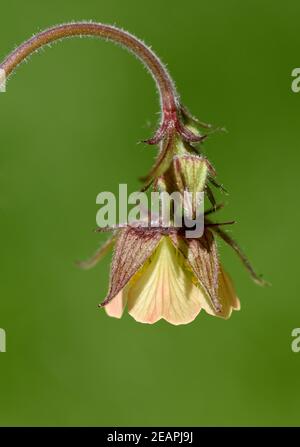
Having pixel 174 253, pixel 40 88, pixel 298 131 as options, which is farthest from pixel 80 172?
pixel 174 253

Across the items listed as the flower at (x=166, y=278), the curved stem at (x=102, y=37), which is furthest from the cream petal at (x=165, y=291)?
the curved stem at (x=102, y=37)

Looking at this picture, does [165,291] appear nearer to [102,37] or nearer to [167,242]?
[167,242]

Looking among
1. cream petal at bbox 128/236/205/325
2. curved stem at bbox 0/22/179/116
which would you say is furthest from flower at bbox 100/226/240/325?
curved stem at bbox 0/22/179/116

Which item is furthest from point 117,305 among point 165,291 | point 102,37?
point 102,37

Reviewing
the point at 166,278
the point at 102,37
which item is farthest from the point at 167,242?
the point at 102,37

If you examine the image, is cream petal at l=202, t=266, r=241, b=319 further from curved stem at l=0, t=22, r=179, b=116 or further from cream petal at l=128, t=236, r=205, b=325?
curved stem at l=0, t=22, r=179, b=116

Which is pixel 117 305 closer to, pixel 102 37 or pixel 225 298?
pixel 225 298

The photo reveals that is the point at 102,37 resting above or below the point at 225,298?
above
